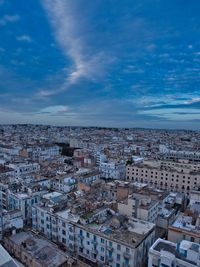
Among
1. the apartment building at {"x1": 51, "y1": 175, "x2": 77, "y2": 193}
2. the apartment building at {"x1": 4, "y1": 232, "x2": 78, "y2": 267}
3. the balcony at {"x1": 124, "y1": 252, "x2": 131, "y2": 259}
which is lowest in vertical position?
the balcony at {"x1": 124, "y1": 252, "x2": 131, "y2": 259}

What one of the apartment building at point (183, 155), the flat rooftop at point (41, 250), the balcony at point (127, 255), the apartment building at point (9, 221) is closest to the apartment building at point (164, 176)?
the apartment building at point (183, 155)

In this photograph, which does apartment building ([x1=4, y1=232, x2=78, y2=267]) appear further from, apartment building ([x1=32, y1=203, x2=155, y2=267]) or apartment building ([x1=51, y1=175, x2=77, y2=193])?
apartment building ([x1=51, y1=175, x2=77, y2=193])

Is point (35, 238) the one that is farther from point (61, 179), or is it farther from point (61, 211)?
point (61, 179)

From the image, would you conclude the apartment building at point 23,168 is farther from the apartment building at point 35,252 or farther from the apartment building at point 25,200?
the apartment building at point 35,252

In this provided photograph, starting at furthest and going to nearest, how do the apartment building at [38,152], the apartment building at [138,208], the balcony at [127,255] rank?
the apartment building at [38,152], the apartment building at [138,208], the balcony at [127,255]

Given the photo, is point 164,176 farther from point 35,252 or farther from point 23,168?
point 35,252

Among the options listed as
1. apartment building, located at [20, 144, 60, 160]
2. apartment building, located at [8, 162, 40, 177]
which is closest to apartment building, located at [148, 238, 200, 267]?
apartment building, located at [8, 162, 40, 177]
